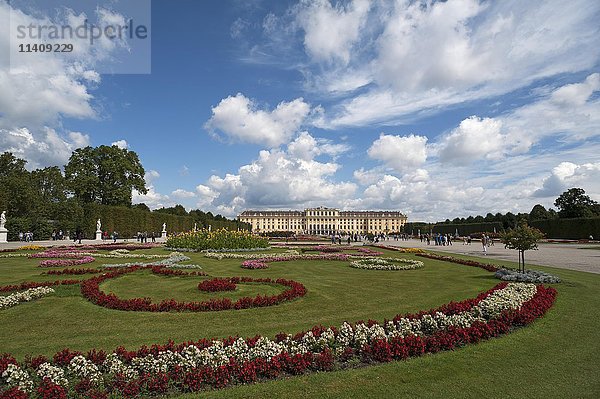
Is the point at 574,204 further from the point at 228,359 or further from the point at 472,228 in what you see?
the point at 228,359

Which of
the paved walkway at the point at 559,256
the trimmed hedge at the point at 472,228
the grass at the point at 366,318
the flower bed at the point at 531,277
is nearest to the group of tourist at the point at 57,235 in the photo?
the grass at the point at 366,318

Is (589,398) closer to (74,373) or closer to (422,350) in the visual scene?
(422,350)

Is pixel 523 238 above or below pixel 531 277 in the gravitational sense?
above

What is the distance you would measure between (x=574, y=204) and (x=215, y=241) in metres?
66.1

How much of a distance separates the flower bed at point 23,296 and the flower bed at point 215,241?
47.2ft

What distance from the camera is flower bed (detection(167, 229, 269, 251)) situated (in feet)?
78.6

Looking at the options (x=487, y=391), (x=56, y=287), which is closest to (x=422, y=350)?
(x=487, y=391)

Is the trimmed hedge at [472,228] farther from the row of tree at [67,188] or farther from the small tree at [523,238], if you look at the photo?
the row of tree at [67,188]

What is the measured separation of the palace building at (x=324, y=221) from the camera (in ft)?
577

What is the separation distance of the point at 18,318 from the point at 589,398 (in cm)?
925

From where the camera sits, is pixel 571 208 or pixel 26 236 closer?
pixel 26 236

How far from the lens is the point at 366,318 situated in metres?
7.55

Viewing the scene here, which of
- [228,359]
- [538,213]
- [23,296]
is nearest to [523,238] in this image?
[228,359]

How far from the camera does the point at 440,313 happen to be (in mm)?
6836
